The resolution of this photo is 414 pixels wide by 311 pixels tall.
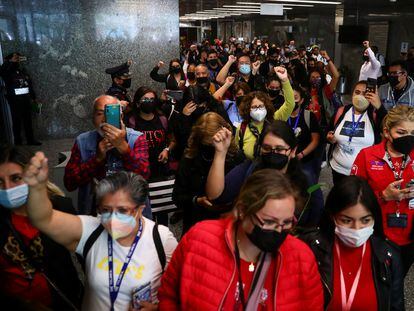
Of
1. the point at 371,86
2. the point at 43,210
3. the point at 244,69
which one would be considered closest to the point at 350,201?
the point at 43,210

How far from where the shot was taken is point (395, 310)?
74.3 inches

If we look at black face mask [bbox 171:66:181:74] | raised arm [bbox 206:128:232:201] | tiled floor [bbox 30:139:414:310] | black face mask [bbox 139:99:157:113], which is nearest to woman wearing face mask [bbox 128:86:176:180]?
black face mask [bbox 139:99:157:113]

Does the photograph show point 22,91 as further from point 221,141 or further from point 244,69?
point 221,141

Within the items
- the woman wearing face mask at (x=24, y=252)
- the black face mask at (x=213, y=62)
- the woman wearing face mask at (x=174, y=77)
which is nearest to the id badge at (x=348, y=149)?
the woman wearing face mask at (x=24, y=252)

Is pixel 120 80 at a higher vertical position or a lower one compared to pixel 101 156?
higher

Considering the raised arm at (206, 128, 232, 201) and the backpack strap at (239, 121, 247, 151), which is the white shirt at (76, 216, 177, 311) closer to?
the raised arm at (206, 128, 232, 201)

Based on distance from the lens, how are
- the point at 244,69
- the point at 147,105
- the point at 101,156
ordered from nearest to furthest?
the point at 101,156 < the point at 147,105 < the point at 244,69

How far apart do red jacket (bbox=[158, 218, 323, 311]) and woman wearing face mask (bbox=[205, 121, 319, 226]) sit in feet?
2.52

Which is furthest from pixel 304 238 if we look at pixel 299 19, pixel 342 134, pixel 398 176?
pixel 299 19

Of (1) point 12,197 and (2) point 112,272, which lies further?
Answer: (1) point 12,197

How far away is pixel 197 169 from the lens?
2.68m

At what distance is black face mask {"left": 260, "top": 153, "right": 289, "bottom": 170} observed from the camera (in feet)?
7.84

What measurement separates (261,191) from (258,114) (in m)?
2.09

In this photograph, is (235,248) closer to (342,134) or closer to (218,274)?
(218,274)
